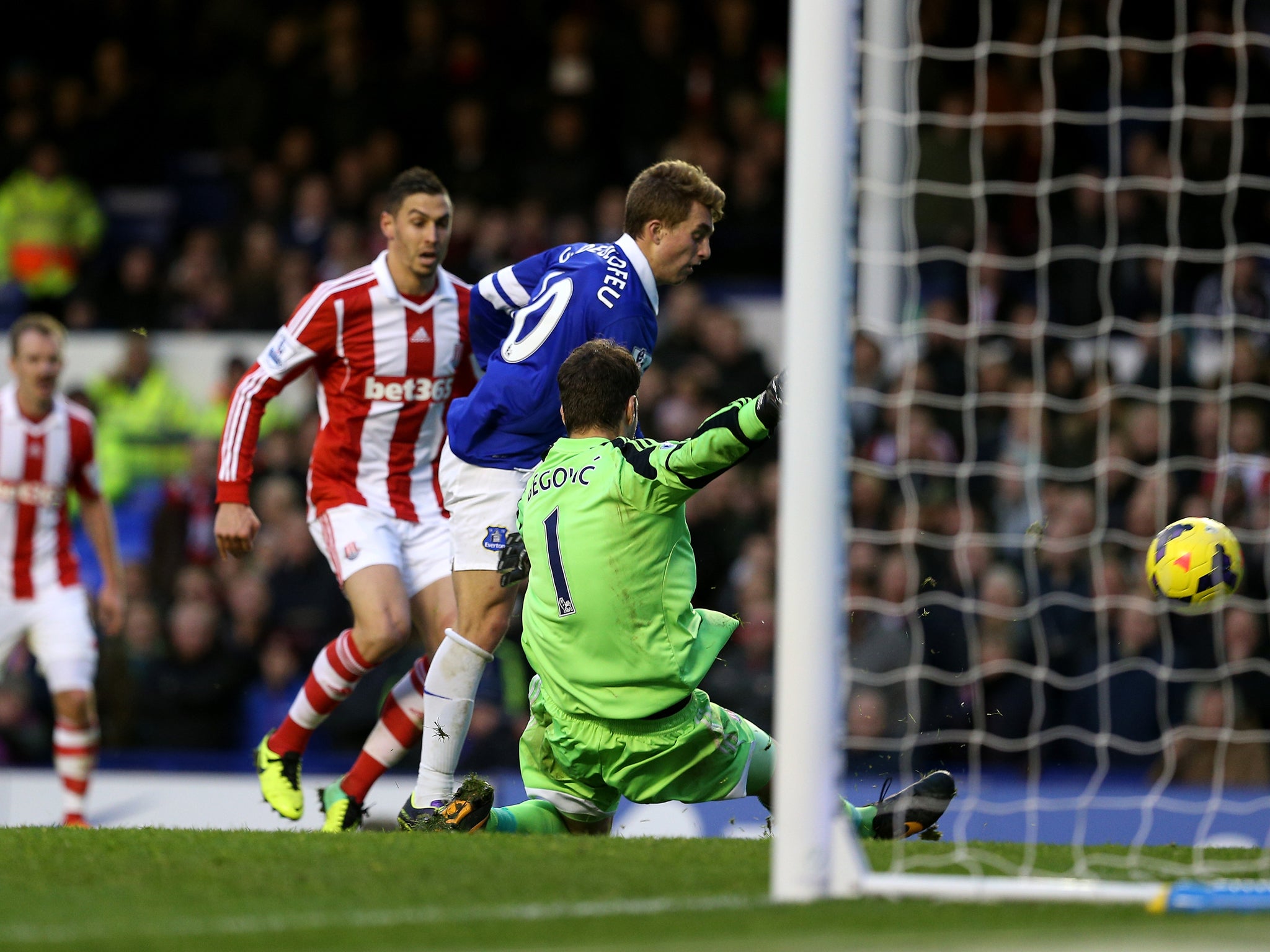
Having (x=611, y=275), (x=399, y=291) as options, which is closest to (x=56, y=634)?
(x=399, y=291)

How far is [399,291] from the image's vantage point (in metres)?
6.38

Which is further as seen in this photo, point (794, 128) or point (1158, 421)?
point (1158, 421)

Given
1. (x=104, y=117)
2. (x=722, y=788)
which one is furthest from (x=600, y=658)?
(x=104, y=117)

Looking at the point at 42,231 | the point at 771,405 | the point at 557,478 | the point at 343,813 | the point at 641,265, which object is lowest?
the point at 343,813

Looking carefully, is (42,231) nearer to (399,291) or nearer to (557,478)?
(399,291)

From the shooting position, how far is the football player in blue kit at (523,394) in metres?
5.63

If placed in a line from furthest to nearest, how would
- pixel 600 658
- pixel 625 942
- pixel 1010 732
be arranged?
pixel 1010 732
pixel 600 658
pixel 625 942

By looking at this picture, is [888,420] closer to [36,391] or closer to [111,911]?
[36,391]

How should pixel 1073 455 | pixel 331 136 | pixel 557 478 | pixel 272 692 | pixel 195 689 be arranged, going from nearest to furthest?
1. pixel 557 478
2. pixel 1073 455
3. pixel 272 692
4. pixel 195 689
5. pixel 331 136

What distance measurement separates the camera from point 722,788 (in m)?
5.20

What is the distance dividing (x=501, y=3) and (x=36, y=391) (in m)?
6.97

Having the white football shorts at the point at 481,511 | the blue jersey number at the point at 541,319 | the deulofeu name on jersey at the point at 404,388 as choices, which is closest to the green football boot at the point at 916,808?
the white football shorts at the point at 481,511

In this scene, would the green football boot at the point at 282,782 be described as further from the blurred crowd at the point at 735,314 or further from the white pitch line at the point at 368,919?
the white pitch line at the point at 368,919

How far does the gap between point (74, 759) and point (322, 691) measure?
2659mm
